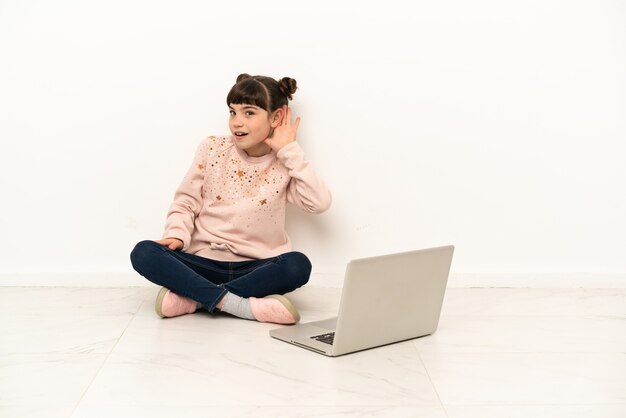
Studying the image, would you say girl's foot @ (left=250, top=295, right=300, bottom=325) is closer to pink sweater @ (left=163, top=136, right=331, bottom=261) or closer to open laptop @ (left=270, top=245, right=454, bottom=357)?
open laptop @ (left=270, top=245, right=454, bottom=357)

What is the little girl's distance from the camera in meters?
1.93

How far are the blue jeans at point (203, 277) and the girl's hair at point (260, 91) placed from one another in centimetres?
34

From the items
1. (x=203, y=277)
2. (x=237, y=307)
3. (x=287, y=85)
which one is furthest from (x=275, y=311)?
(x=287, y=85)

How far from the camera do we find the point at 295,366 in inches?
61.7

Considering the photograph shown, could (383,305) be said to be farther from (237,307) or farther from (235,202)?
(235,202)

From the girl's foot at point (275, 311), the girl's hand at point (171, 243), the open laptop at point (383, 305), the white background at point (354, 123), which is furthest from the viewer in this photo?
the white background at point (354, 123)

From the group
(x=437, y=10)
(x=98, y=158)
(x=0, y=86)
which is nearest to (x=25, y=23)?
(x=0, y=86)

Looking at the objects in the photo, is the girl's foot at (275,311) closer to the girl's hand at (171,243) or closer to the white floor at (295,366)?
the white floor at (295,366)

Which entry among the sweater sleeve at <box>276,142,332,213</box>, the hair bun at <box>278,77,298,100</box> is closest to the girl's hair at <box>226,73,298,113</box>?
the hair bun at <box>278,77,298,100</box>

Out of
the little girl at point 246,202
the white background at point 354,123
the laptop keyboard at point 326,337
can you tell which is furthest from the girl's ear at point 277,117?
the laptop keyboard at point 326,337

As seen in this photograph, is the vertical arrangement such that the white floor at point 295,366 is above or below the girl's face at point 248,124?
→ below

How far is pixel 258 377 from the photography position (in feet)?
4.91

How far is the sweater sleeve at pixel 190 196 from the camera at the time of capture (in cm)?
203

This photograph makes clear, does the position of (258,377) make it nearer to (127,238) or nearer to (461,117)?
(127,238)
